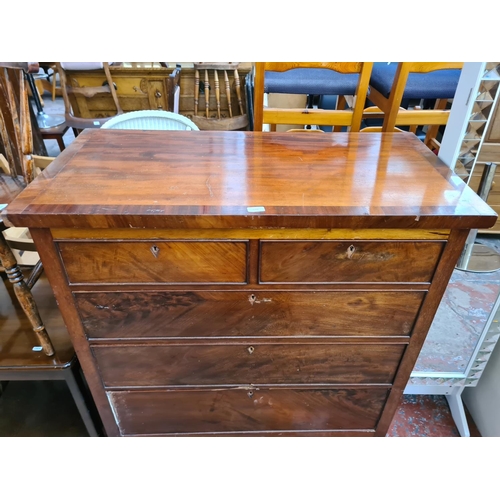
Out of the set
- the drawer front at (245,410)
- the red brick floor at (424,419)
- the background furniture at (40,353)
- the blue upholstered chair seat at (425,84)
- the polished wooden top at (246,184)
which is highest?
the blue upholstered chair seat at (425,84)

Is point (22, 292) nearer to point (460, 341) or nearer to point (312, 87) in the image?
point (312, 87)

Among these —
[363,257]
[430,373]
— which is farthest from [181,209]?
[430,373]

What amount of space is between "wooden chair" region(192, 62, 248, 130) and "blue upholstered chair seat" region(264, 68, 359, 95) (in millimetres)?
1027

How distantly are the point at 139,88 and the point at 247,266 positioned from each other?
2249 mm

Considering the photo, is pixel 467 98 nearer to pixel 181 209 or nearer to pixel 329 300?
pixel 329 300

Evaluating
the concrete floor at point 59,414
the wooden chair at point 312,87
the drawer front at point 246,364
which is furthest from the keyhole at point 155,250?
the concrete floor at point 59,414

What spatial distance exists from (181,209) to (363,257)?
375mm

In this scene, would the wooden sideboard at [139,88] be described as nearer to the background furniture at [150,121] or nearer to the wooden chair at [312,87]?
the wooden chair at [312,87]

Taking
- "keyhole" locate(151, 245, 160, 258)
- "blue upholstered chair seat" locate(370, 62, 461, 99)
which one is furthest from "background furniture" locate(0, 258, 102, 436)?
"blue upholstered chair seat" locate(370, 62, 461, 99)

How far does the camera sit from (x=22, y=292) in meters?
0.89

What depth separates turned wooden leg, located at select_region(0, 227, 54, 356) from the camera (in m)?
0.84

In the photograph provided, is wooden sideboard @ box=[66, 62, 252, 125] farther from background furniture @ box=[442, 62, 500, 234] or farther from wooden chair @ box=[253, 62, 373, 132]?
background furniture @ box=[442, 62, 500, 234]

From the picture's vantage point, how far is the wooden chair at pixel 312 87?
3.73 ft

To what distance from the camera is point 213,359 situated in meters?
0.91
